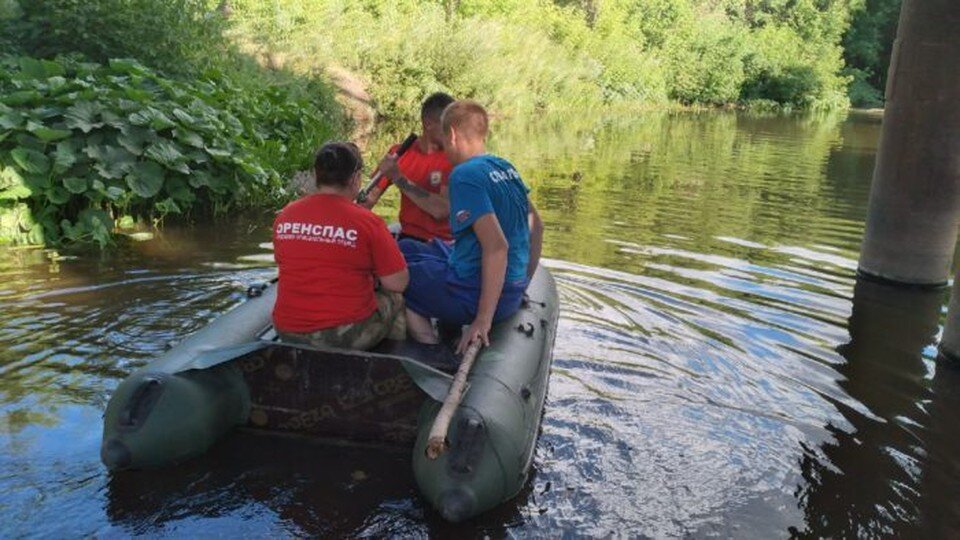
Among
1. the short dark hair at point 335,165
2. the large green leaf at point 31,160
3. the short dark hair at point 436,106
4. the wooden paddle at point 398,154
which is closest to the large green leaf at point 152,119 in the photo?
the large green leaf at point 31,160

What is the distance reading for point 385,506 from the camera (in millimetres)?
3320

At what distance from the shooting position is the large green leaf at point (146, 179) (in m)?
7.45

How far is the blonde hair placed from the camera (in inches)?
149

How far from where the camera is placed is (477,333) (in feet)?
12.2

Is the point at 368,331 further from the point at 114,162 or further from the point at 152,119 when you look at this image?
the point at 152,119

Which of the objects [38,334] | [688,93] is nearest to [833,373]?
[38,334]

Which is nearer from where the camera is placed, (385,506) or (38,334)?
(385,506)

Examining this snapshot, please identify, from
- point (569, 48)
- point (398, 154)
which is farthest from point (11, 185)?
point (569, 48)

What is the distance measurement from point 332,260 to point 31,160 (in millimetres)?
4791

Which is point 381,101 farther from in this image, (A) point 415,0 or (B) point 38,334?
(B) point 38,334

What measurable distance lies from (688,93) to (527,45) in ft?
57.7

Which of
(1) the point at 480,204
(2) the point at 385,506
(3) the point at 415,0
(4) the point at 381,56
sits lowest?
(2) the point at 385,506

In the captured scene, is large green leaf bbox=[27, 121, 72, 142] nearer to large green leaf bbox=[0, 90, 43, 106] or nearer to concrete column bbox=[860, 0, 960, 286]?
large green leaf bbox=[0, 90, 43, 106]

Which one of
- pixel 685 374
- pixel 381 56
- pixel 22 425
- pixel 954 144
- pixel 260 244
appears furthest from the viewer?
pixel 381 56
